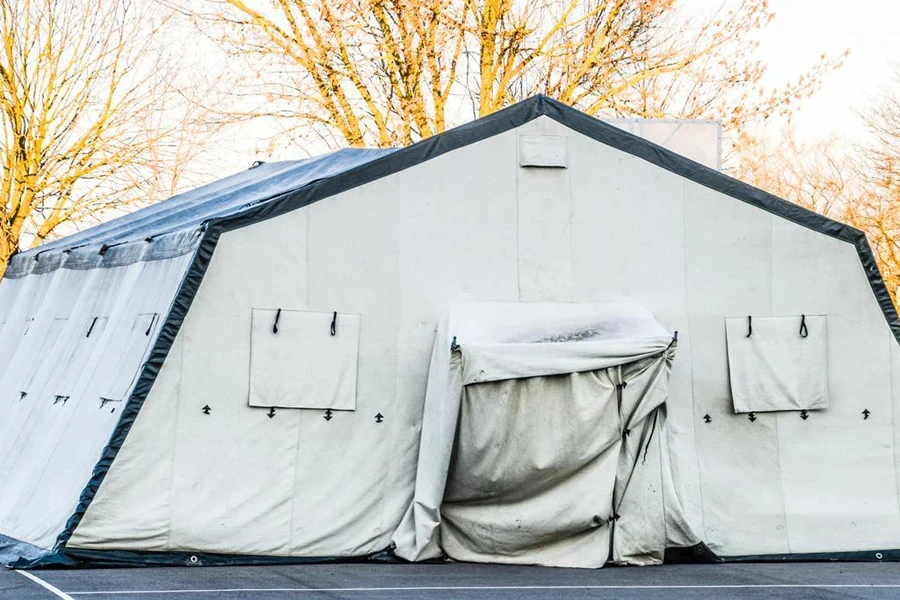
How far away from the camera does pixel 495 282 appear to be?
32.2ft

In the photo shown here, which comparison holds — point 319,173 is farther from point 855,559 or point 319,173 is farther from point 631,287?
point 855,559

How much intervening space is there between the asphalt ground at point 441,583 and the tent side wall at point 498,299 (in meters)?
0.48

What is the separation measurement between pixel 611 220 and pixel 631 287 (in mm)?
524

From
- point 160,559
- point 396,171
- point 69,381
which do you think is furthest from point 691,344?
point 69,381

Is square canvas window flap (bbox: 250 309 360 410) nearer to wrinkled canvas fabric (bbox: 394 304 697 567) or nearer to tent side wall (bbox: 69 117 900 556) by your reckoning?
tent side wall (bbox: 69 117 900 556)

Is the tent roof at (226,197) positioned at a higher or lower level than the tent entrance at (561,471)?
higher

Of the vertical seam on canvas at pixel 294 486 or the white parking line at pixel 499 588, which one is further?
the vertical seam on canvas at pixel 294 486

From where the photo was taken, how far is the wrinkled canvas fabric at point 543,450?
358 inches

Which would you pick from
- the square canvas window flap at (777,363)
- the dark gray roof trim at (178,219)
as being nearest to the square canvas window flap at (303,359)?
the dark gray roof trim at (178,219)

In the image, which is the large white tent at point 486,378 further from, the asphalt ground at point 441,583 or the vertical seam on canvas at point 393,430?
the asphalt ground at point 441,583

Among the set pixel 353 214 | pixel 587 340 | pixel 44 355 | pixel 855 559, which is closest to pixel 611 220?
pixel 587 340

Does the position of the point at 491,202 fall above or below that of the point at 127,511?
above

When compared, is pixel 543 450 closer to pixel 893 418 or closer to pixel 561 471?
pixel 561 471

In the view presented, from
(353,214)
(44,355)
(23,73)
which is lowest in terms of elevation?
(44,355)
